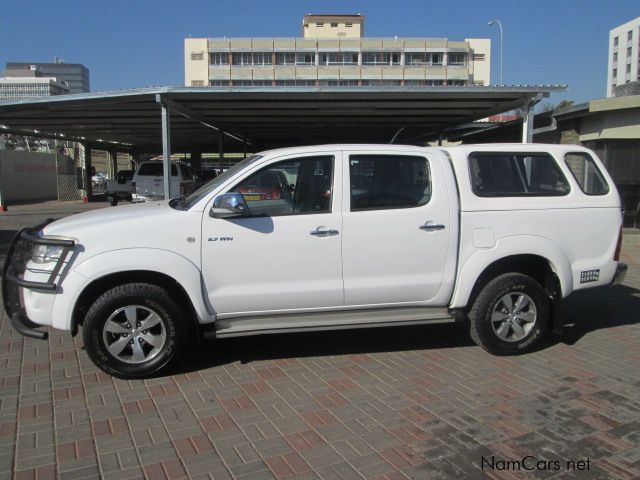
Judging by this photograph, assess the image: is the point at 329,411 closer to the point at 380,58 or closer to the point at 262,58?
the point at 262,58

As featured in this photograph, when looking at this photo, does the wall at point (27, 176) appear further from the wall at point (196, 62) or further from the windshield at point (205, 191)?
the wall at point (196, 62)

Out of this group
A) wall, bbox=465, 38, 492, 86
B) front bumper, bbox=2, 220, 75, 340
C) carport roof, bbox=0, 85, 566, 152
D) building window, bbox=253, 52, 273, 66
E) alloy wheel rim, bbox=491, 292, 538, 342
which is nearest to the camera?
front bumper, bbox=2, 220, 75, 340

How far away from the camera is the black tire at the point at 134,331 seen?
4.51 metres

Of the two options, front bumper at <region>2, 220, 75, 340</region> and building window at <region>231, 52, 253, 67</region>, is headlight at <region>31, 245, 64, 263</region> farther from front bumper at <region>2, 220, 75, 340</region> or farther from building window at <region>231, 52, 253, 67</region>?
building window at <region>231, 52, 253, 67</region>

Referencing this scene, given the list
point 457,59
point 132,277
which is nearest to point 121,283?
point 132,277

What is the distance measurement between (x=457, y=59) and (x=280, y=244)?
10163 cm

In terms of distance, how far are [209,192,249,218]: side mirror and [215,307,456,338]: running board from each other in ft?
2.91

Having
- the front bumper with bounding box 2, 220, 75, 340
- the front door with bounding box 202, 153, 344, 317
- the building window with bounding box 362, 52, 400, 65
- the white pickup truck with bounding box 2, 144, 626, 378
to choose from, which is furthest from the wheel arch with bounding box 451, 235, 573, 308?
the building window with bounding box 362, 52, 400, 65

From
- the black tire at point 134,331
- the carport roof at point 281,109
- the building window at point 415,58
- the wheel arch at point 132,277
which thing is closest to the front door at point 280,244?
the wheel arch at point 132,277

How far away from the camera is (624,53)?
11662cm

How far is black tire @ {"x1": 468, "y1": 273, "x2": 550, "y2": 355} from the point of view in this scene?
5.12 meters

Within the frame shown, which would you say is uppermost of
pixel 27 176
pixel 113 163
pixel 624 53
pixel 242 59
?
pixel 624 53

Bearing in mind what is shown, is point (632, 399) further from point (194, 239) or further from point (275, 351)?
point (194, 239)

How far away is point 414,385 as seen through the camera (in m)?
4.55
